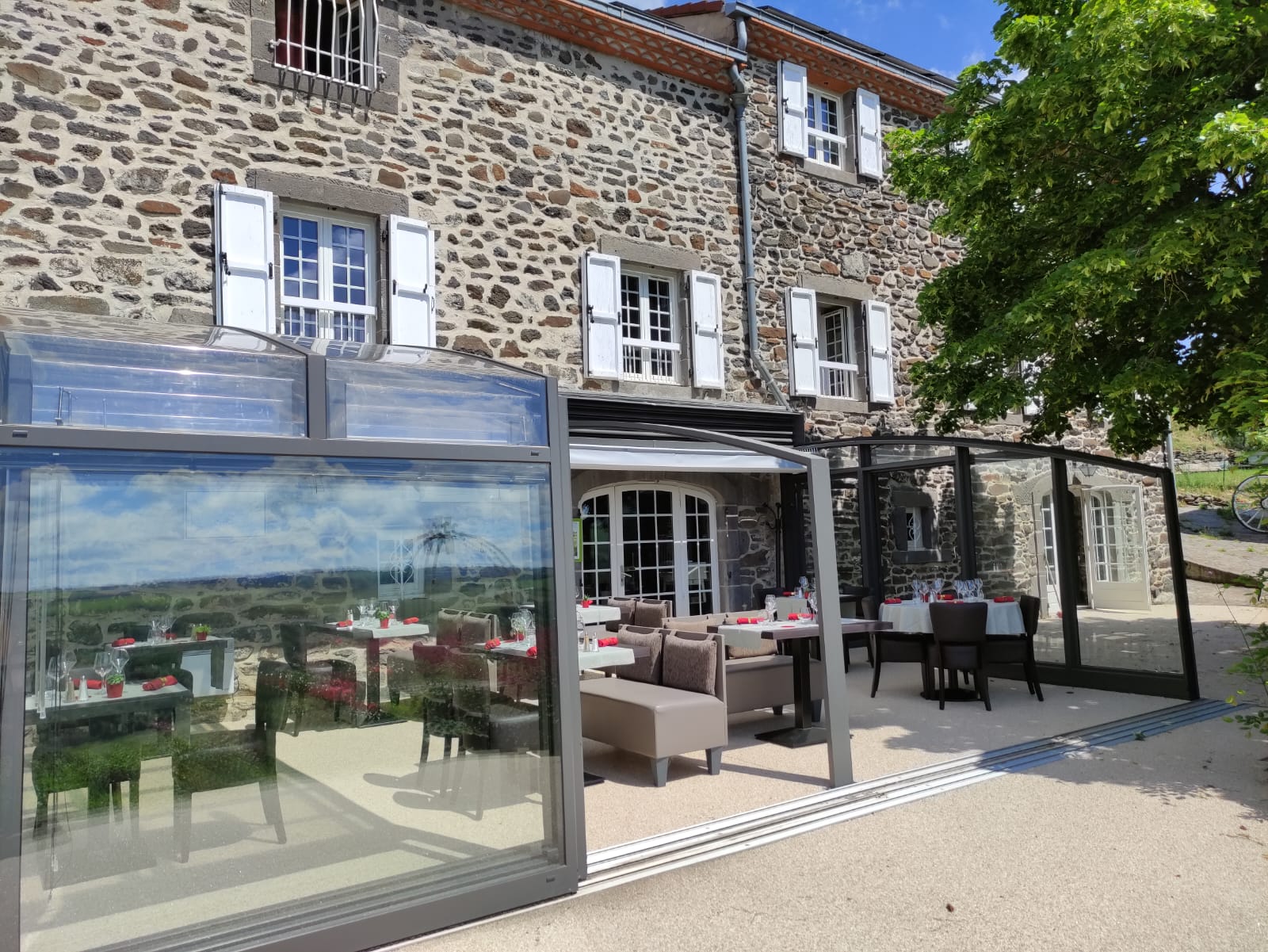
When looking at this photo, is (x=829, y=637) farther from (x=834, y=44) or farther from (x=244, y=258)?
(x=834, y=44)

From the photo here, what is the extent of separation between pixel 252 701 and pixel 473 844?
1.03 meters

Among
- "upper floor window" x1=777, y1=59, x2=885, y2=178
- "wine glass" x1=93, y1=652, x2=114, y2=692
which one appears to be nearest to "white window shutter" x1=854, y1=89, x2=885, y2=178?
"upper floor window" x1=777, y1=59, x2=885, y2=178

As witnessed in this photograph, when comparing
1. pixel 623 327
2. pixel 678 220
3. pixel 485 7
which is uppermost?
pixel 485 7

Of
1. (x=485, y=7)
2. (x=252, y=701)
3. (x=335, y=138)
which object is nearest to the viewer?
(x=252, y=701)

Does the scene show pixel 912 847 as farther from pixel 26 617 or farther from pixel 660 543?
pixel 660 543

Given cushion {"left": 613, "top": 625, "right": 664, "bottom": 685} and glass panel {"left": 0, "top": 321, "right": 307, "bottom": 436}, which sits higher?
glass panel {"left": 0, "top": 321, "right": 307, "bottom": 436}

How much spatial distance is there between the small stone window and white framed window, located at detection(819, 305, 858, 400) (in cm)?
590

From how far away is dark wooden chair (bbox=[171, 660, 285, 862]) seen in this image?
10.4 ft

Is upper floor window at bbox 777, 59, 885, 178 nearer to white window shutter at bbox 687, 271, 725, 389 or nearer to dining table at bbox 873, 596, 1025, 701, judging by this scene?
white window shutter at bbox 687, 271, 725, 389

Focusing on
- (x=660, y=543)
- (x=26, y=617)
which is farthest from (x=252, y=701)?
(x=660, y=543)

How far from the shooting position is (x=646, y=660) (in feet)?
20.9

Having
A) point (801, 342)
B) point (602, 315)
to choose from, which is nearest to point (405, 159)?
point (602, 315)

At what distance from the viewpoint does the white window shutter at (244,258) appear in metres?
7.40

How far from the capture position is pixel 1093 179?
7363mm
